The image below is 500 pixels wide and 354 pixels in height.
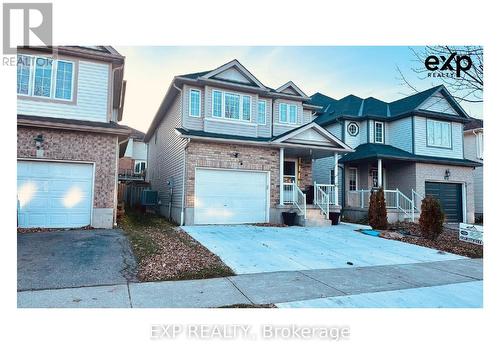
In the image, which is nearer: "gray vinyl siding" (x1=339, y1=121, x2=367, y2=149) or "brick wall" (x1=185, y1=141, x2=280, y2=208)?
"brick wall" (x1=185, y1=141, x2=280, y2=208)

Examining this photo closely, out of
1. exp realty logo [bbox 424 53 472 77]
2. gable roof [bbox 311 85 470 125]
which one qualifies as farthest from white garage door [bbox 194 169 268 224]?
gable roof [bbox 311 85 470 125]

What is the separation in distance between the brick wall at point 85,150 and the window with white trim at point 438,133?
14737 millimetres

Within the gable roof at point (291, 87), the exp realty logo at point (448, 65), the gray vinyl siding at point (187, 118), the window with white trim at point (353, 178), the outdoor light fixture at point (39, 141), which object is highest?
the gable roof at point (291, 87)

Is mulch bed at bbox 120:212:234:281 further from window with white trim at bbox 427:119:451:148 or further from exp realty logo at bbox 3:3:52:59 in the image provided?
window with white trim at bbox 427:119:451:148

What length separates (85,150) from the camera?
952cm

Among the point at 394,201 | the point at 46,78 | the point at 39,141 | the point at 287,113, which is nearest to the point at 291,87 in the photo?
the point at 287,113

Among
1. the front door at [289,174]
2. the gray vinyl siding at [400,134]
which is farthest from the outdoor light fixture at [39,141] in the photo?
the gray vinyl siding at [400,134]

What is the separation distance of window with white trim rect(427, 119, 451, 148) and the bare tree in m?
11.1

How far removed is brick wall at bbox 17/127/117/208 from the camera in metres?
8.96

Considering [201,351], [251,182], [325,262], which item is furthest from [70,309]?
[251,182]

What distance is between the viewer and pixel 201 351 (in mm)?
3361

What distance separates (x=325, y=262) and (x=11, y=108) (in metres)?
6.11

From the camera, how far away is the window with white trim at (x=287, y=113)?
14.0 m

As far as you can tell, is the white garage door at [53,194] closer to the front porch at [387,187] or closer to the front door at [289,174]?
the front door at [289,174]
